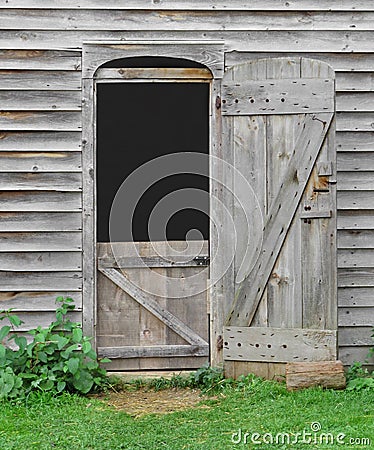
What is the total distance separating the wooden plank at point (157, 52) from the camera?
6.18m

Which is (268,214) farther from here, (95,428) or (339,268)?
(95,428)

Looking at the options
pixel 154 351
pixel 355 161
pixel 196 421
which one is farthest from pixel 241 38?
pixel 196 421

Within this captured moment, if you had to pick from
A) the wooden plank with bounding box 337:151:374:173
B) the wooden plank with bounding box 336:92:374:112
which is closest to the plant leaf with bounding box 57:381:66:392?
the wooden plank with bounding box 337:151:374:173

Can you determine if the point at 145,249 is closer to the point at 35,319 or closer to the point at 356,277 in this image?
the point at 35,319

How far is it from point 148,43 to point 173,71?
29 centimetres

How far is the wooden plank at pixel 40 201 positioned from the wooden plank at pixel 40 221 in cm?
4

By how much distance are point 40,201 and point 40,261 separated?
0.47 metres

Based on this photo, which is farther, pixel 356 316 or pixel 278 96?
pixel 356 316

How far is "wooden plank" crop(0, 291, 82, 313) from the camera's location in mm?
6125

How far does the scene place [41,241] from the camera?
20.1ft

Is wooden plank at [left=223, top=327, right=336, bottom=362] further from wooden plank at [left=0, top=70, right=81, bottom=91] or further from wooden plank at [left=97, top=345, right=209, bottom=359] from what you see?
wooden plank at [left=0, top=70, right=81, bottom=91]

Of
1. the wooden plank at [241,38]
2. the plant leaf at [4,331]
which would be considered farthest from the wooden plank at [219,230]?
the plant leaf at [4,331]

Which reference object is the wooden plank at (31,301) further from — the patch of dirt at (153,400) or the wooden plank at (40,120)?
the wooden plank at (40,120)

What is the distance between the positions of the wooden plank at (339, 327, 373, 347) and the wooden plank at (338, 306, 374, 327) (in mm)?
36
